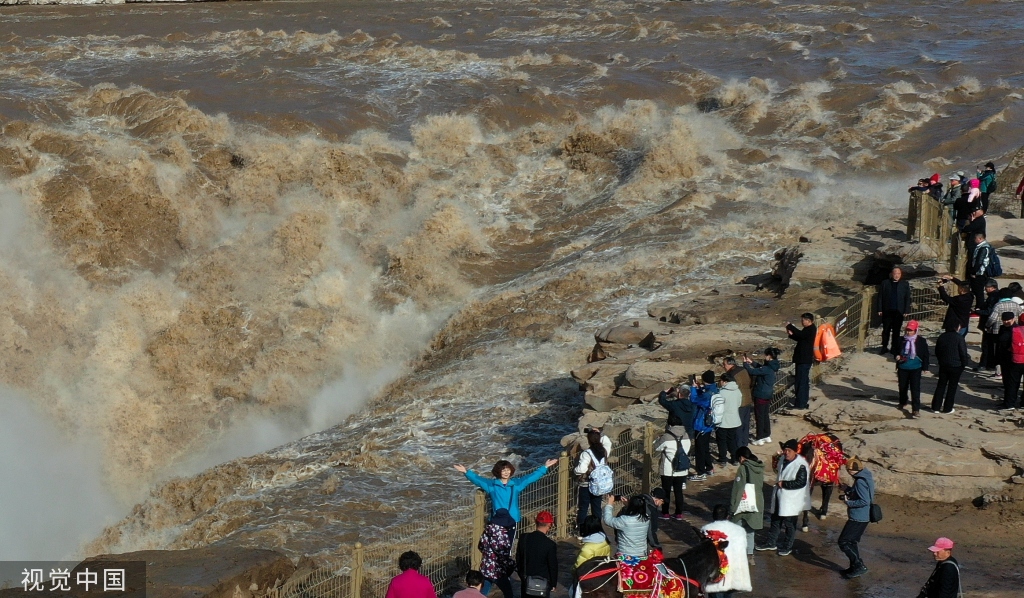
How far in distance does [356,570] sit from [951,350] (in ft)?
20.5

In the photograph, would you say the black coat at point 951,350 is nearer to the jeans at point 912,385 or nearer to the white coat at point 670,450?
the jeans at point 912,385

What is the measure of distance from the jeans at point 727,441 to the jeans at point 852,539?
2.40 m

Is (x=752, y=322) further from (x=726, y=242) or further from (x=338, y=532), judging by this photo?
(x=338, y=532)

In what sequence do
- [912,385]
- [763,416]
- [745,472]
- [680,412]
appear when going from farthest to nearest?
[912,385] < [763,416] < [680,412] < [745,472]

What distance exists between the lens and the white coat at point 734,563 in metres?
8.48

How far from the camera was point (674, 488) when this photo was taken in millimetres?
10766

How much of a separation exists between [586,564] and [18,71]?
102 ft

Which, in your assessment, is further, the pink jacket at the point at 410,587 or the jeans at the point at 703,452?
the jeans at the point at 703,452

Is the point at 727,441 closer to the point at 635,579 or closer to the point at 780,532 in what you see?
the point at 780,532

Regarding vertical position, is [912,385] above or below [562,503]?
above

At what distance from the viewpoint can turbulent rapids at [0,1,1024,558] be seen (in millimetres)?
17453

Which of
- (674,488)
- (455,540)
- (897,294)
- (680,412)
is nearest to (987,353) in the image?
(897,294)

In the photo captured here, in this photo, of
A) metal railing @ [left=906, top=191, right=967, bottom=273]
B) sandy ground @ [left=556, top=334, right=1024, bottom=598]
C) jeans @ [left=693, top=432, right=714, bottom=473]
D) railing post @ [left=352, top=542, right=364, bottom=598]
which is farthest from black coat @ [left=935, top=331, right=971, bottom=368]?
railing post @ [left=352, top=542, right=364, bottom=598]

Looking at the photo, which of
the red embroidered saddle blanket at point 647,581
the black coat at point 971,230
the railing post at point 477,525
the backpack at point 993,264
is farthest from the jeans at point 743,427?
the black coat at point 971,230
